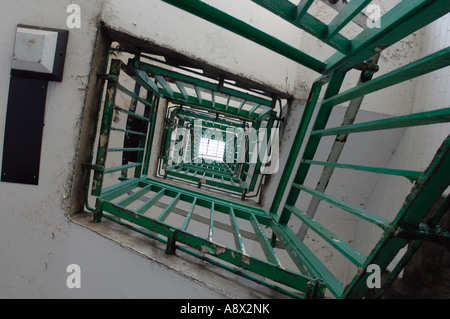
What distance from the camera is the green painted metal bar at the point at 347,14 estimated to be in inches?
43.9

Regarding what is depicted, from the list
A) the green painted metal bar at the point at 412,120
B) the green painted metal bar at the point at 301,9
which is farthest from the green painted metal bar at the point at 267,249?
the green painted metal bar at the point at 301,9

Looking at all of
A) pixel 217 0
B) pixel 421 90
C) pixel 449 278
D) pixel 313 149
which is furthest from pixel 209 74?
pixel 449 278

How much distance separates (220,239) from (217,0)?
10.1 feet

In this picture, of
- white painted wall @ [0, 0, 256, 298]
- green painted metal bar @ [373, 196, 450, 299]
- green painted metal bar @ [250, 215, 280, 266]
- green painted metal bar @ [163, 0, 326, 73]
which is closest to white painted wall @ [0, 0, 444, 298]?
white painted wall @ [0, 0, 256, 298]

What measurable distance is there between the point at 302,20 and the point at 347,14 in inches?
9.5

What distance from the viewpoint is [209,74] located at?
2236mm

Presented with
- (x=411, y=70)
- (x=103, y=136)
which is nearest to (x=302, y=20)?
(x=411, y=70)

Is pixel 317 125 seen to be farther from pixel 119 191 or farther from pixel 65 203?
pixel 65 203

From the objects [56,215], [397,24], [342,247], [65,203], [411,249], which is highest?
[397,24]

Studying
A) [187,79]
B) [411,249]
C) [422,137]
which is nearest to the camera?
[411,249]

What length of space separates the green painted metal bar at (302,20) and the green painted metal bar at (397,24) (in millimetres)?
82

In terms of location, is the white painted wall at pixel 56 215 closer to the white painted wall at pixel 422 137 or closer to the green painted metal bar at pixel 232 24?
the green painted metal bar at pixel 232 24

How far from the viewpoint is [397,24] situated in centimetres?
107

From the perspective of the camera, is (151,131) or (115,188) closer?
(115,188)
